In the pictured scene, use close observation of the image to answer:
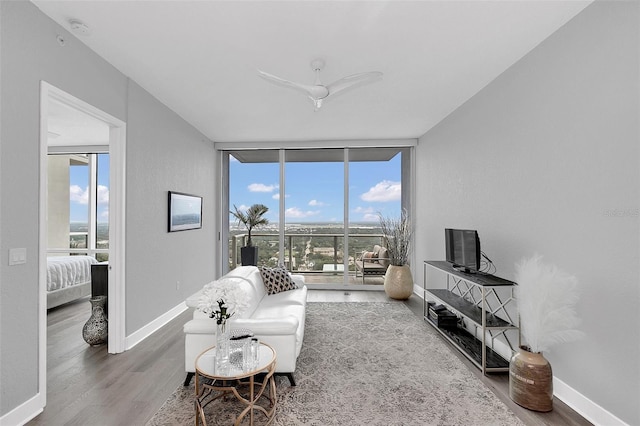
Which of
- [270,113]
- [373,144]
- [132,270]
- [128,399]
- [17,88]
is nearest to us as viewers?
[17,88]

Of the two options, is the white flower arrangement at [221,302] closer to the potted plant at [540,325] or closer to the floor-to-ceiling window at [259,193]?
the potted plant at [540,325]

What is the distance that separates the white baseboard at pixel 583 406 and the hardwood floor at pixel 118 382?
0.04 meters

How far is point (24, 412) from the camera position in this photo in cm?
186

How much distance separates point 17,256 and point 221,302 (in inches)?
51.5

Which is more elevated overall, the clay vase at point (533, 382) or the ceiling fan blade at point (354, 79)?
the ceiling fan blade at point (354, 79)

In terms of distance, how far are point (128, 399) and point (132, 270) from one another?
4.15 ft

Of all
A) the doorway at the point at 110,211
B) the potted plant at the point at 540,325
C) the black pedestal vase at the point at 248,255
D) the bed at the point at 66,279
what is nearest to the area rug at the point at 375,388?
the potted plant at the point at 540,325

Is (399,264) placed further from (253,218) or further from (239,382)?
(239,382)

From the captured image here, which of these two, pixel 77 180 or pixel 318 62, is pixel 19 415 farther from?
pixel 77 180

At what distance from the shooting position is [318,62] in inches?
99.9

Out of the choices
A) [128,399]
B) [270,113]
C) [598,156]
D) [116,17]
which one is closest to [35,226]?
[128,399]

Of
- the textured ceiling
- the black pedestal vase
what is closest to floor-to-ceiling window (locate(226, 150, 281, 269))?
the black pedestal vase

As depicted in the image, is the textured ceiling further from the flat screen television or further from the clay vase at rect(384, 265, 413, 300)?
the clay vase at rect(384, 265, 413, 300)

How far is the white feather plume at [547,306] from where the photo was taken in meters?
1.90
